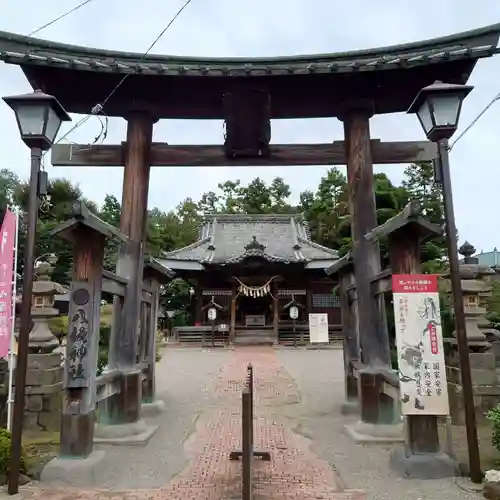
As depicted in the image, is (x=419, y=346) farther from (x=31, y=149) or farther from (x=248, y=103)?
(x=31, y=149)

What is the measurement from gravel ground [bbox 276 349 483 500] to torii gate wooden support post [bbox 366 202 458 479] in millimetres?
124

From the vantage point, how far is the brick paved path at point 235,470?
15.6 ft

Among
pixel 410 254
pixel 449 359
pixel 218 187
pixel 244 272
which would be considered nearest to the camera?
pixel 410 254

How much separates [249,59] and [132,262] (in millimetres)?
4096

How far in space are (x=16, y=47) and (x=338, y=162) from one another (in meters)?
5.45

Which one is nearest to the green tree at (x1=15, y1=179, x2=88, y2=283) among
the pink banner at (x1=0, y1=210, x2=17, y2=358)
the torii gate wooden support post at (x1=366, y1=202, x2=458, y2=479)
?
the pink banner at (x1=0, y1=210, x2=17, y2=358)

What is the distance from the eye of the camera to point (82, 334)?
5.70 metres

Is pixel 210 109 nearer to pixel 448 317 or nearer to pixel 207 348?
pixel 448 317

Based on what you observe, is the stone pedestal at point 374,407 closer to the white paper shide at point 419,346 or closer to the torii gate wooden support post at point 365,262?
the torii gate wooden support post at point 365,262

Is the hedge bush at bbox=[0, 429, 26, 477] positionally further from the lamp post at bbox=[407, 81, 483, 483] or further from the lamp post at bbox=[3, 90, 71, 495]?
the lamp post at bbox=[407, 81, 483, 483]

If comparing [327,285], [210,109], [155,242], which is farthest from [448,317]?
[155,242]

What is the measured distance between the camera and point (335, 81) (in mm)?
7727

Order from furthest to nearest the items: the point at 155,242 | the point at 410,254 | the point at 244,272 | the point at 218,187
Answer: the point at 218,187 → the point at 155,242 → the point at 244,272 → the point at 410,254

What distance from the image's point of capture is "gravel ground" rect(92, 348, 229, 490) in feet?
17.4
